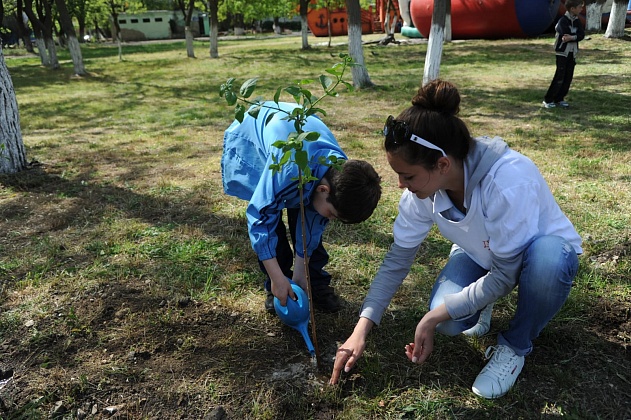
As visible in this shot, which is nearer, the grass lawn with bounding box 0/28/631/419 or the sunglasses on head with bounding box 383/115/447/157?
the sunglasses on head with bounding box 383/115/447/157

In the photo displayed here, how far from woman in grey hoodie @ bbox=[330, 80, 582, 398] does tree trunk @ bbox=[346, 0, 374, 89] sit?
688cm

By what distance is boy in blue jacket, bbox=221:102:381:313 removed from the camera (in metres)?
1.81

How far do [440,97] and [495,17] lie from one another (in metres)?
17.3

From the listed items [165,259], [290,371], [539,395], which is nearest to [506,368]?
[539,395]

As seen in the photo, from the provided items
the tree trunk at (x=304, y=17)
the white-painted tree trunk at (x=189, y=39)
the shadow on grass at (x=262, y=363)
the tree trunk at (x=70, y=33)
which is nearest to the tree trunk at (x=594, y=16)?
the tree trunk at (x=304, y=17)

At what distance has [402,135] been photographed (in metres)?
1.55

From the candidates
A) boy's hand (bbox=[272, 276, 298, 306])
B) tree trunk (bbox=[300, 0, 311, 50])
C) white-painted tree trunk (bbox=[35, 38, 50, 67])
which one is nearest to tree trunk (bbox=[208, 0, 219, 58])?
tree trunk (bbox=[300, 0, 311, 50])

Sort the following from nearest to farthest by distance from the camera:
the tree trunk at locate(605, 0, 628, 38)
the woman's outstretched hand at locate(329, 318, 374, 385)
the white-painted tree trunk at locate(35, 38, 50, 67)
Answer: the woman's outstretched hand at locate(329, 318, 374, 385) → the tree trunk at locate(605, 0, 628, 38) → the white-painted tree trunk at locate(35, 38, 50, 67)

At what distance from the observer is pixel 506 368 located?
6.01 ft

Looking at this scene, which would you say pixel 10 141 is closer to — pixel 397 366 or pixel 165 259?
pixel 165 259

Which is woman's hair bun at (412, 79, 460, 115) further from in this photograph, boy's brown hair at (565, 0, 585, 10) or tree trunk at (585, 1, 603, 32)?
tree trunk at (585, 1, 603, 32)

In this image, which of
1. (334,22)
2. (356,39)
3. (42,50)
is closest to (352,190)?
(356,39)

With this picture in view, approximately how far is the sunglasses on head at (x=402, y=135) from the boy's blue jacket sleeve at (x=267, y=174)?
33 centimetres

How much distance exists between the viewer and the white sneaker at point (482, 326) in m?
2.15
